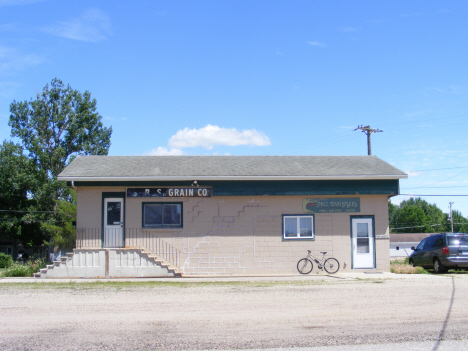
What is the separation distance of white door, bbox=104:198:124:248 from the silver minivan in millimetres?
11907

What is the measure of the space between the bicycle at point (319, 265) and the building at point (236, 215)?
257mm

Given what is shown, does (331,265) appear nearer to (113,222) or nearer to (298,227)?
(298,227)


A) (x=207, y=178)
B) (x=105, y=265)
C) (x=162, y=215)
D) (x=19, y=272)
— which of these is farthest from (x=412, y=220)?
(x=19, y=272)

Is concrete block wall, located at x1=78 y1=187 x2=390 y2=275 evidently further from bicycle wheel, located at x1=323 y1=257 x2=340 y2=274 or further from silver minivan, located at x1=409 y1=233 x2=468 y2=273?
silver minivan, located at x1=409 y1=233 x2=468 y2=273

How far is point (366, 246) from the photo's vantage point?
729 inches

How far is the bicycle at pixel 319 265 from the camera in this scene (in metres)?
18.1

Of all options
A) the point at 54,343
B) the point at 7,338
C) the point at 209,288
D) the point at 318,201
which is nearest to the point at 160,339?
the point at 54,343

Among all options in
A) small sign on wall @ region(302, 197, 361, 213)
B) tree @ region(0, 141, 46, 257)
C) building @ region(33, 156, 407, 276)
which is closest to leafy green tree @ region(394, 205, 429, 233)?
tree @ region(0, 141, 46, 257)

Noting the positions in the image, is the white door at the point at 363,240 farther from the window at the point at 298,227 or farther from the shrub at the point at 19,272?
the shrub at the point at 19,272

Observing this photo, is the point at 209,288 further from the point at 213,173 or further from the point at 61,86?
the point at 61,86

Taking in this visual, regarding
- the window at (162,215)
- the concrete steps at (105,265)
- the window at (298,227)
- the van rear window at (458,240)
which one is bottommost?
the concrete steps at (105,265)

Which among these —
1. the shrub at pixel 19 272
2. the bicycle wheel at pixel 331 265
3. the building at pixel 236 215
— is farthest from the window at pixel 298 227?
the shrub at pixel 19 272

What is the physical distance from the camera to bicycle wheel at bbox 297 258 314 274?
18047 millimetres

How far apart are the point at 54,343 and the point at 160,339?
1.57m
